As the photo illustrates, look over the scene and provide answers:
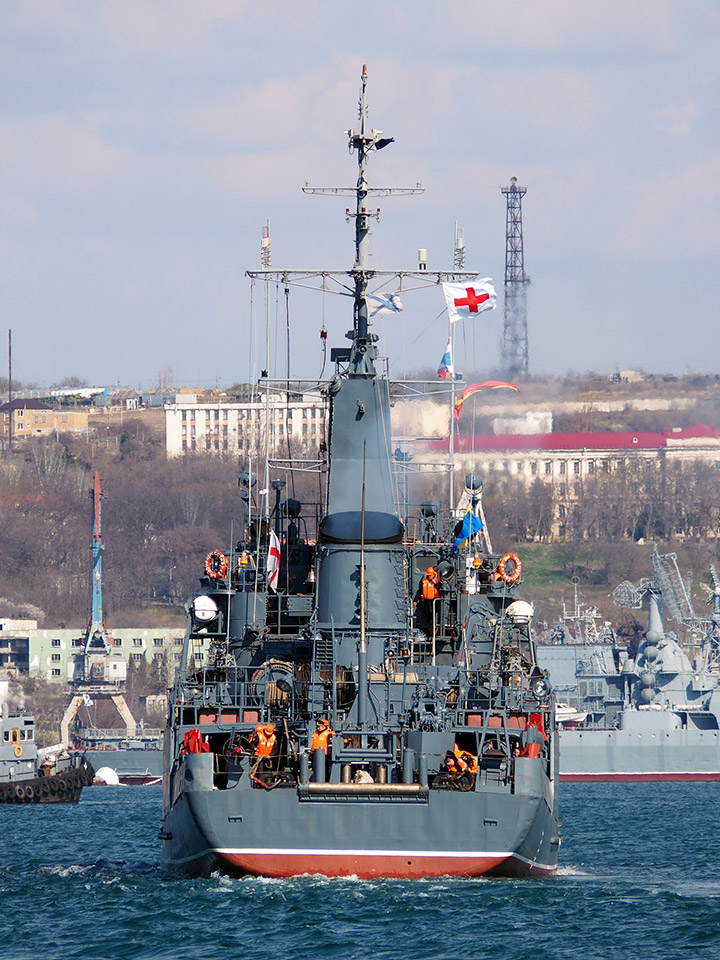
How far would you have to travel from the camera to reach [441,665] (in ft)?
131

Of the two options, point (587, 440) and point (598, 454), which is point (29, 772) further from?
point (598, 454)

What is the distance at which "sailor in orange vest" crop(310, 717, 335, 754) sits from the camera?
34312 mm

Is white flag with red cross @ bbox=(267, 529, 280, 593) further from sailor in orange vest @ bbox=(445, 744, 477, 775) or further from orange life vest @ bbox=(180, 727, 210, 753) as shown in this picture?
sailor in orange vest @ bbox=(445, 744, 477, 775)

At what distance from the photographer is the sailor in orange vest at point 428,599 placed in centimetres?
4006

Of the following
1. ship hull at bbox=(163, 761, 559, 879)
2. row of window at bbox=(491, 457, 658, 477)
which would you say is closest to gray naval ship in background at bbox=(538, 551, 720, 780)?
row of window at bbox=(491, 457, 658, 477)

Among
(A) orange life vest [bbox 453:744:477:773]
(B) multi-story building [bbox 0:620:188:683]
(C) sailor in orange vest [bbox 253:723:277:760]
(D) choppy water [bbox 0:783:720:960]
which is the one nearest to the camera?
(D) choppy water [bbox 0:783:720:960]

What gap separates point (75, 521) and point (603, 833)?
395 feet

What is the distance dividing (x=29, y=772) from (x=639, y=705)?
38033 millimetres

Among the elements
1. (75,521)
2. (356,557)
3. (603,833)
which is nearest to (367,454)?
(356,557)

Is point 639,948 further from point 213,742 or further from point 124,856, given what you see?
point 124,856

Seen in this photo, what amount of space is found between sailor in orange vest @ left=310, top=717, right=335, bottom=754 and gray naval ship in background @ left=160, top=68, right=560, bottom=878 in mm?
61

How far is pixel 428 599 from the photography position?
40.4m

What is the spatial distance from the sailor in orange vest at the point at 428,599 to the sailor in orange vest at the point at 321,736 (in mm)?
5402

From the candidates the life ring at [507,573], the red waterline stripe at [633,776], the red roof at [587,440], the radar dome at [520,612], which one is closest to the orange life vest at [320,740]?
the radar dome at [520,612]
